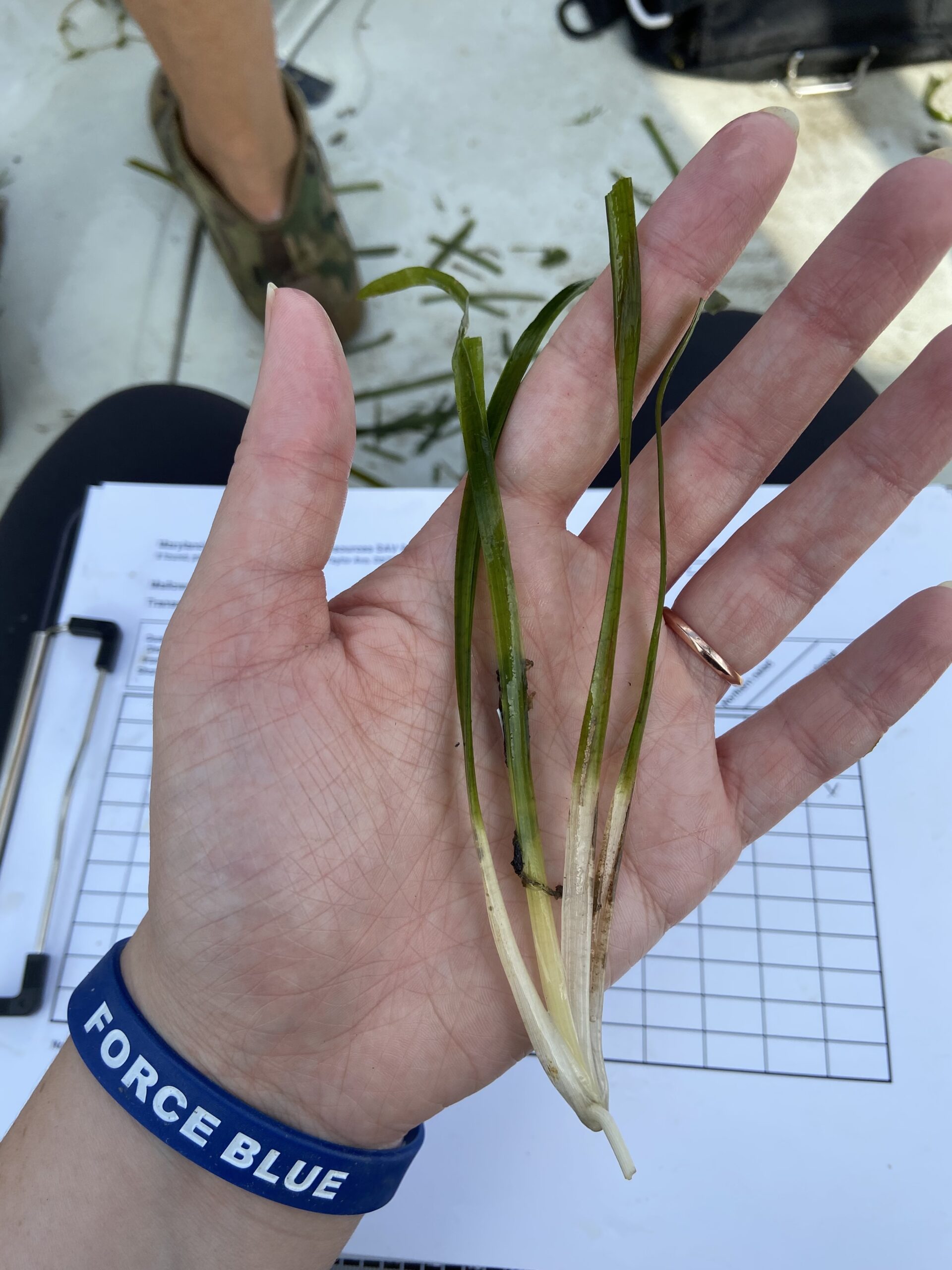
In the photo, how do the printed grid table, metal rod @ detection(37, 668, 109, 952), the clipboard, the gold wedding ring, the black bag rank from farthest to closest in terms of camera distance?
the black bag, the clipboard, metal rod @ detection(37, 668, 109, 952), the printed grid table, the gold wedding ring

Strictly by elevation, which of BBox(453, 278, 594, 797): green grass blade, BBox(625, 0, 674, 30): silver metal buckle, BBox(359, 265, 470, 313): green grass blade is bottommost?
BBox(453, 278, 594, 797): green grass blade

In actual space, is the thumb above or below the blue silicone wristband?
above

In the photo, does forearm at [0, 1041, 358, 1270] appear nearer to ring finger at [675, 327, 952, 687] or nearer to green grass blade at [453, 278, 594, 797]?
green grass blade at [453, 278, 594, 797]

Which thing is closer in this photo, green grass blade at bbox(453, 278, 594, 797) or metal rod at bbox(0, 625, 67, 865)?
green grass blade at bbox(453, 278, 594, 797)

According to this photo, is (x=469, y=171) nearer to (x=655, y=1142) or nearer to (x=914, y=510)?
(x=914, y=510)

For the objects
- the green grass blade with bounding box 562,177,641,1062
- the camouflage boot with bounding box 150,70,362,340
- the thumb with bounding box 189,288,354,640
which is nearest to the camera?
the thumb with bounding box 189,288,354,640

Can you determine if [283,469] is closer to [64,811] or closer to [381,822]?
[381,822]

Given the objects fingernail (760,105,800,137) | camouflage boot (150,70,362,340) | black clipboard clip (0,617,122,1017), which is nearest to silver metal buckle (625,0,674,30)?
camouflage boot (150,70,362,340)
